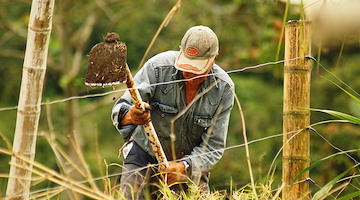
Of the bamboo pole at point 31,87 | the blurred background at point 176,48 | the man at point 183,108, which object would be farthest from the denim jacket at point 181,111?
the blurred background at point 176,48

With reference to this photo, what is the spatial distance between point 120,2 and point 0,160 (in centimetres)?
429

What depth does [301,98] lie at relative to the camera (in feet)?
14.8

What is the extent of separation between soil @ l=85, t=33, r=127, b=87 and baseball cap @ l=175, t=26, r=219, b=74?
76cm

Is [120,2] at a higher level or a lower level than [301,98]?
higher

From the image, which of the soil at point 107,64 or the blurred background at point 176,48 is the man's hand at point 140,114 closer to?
the soil at point 107,64

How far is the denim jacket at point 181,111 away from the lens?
188 inches

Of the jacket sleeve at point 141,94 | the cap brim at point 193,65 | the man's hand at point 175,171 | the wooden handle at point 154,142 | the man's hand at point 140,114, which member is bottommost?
the man's hand at point 175,171

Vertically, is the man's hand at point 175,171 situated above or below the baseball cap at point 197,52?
below

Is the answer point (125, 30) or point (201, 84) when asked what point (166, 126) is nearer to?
point (201, 84)

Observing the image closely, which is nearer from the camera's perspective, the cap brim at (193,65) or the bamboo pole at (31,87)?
the bamboo pole at (31,87)

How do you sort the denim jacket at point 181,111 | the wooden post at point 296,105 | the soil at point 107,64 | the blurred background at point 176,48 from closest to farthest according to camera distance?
the soil at point 107,64 < the wooden post at point 296,105 < the denim jacket at point 181,111 < the blurred background at point 176,48

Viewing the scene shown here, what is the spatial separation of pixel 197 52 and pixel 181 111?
431 mm

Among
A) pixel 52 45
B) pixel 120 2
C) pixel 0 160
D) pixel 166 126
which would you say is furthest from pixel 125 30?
pixel 166 126

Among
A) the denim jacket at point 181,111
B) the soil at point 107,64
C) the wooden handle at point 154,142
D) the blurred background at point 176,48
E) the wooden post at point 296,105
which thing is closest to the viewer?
the soil at point 107,64
